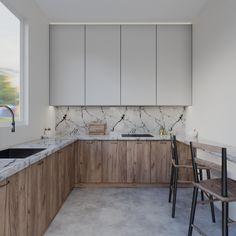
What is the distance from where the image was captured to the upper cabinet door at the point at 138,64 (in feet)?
12.9

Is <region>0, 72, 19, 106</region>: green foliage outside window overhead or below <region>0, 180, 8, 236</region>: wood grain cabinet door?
overhead

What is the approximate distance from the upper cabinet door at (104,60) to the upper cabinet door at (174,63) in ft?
2.36

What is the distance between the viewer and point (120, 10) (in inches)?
135

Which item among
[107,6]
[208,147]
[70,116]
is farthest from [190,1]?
[70,116]

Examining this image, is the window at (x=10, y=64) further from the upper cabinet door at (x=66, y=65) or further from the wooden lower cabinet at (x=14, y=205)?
the wooden lower cabinet at (x=14, y=205)

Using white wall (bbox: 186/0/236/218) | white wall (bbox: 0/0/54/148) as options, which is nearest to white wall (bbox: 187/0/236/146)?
white wall (bbox: 186/0/236/218)

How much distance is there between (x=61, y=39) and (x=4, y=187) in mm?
3073

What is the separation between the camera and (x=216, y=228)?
2416mm

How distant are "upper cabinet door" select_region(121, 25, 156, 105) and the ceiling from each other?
0.20 metres

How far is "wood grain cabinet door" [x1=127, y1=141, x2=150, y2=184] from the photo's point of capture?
3.71m

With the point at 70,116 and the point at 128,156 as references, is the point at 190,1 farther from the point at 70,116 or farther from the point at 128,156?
the point at 70,116

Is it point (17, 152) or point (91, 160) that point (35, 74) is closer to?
point (17, 152)

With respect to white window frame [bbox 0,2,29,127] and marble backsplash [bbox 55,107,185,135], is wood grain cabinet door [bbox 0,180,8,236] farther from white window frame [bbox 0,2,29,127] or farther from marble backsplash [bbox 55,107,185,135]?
marble backsplash [bbox 55,107,185,135]

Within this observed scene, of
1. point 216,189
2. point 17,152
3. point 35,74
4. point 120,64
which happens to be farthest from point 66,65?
point 216,189
